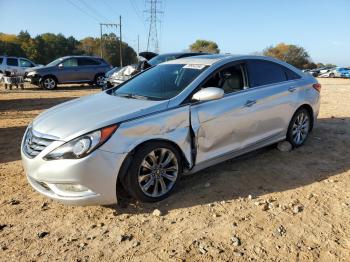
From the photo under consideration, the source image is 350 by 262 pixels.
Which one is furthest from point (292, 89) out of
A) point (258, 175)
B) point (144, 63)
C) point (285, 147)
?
point (144, 63)

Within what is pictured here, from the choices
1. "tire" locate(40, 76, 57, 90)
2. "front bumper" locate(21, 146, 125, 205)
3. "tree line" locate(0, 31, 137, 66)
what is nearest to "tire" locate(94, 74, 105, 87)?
"tire" locate(40, 76, 57, 90)

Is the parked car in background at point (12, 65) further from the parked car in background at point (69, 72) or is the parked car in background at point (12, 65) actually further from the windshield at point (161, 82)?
the windshield at point (161, 82)

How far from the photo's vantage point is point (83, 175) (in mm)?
3619

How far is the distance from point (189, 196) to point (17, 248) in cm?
189

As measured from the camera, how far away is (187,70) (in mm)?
4965

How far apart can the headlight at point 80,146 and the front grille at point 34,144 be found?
16 centimetres

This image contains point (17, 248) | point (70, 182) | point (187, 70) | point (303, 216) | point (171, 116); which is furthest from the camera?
point (187, 70)

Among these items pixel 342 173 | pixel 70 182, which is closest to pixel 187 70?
pixel 70 182

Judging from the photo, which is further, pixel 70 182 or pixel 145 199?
pixel 145 199

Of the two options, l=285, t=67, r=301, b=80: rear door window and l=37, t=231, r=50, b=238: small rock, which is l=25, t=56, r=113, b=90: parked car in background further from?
l=37, t=231, r=50, b=238: small rock

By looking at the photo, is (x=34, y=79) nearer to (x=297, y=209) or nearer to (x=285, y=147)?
(x=285, y=147)

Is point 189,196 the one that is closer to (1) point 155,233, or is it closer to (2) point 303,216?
Result: (1) point 155,233

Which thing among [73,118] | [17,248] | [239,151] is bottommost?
[17,248]

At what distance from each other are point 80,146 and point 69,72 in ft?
53.3
